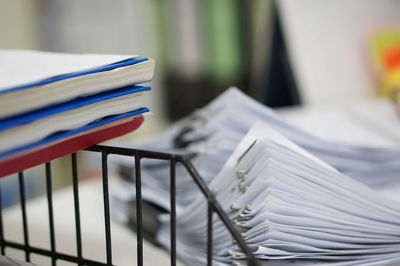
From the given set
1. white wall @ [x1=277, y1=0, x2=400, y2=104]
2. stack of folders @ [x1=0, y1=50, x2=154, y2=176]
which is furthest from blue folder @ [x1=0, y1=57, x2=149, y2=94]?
white wall @ [x1=277, y1=0, x2=400, y2=104]

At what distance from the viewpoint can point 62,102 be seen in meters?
0.27

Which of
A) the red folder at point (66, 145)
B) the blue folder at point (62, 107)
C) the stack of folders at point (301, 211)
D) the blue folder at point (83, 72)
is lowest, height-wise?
the stack of folders at point (301, 211)

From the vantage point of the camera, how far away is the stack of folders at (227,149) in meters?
0.37

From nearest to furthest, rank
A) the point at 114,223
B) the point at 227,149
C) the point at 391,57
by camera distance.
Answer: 1. the point at 227,149
2. the point at 114,223
3. the point at 391,57

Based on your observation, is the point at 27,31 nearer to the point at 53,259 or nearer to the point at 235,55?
the point at 235,55

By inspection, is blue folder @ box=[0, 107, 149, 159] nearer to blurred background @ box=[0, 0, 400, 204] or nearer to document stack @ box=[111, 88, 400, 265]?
document stack @ box=[111, 88, 400, 265]

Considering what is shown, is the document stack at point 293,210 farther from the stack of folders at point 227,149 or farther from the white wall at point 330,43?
the white wall at point 330,43

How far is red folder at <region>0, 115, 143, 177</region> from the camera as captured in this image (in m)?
0.25

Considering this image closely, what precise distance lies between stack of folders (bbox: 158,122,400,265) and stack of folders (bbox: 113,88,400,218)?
59 mm

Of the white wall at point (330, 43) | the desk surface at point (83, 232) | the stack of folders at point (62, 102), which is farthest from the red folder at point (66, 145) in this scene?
the white wall at point (330, 43)

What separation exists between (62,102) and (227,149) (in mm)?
159

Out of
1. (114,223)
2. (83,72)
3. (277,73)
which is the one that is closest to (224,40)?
(277,73)

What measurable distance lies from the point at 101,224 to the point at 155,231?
100 millimetres

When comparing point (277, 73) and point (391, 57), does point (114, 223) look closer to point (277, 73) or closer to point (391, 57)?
point (277, 73)
